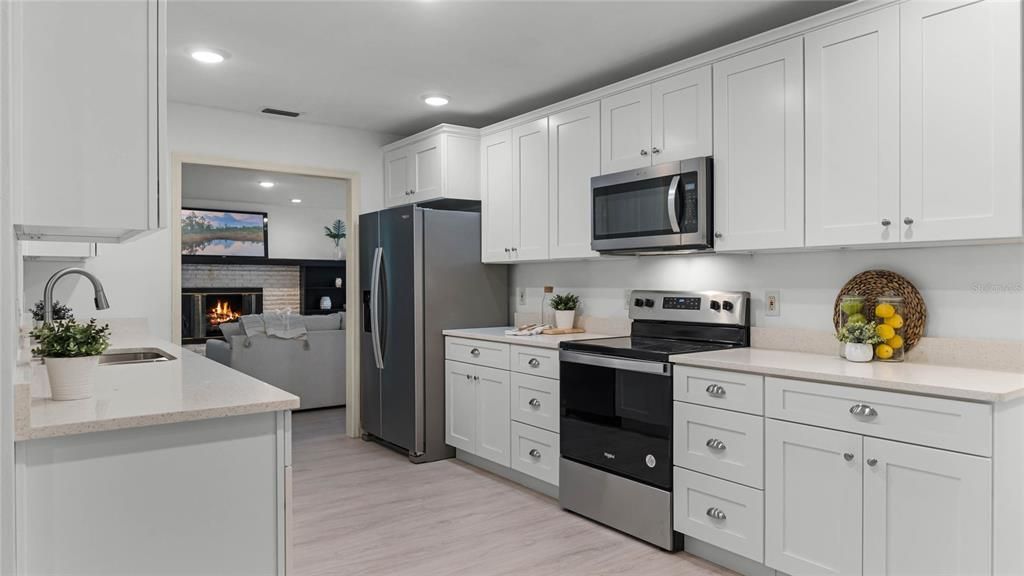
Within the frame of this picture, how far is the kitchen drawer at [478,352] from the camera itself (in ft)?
12.7

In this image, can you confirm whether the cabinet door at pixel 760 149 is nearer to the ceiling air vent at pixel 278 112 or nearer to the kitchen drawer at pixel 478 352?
the kitchen drawer at pixel 478 352

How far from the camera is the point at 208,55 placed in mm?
3377

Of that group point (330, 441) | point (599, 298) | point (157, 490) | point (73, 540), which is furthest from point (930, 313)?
point (330, 441)

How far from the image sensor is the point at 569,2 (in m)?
2.78

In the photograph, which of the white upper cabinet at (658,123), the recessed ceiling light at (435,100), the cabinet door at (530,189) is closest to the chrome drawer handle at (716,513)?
the white upper cabinet at (658,123)

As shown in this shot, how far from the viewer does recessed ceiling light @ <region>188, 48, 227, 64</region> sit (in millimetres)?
3326

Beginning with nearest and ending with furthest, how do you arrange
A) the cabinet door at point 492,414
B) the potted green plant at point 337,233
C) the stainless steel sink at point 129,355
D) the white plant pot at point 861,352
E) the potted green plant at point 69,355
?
1. the potted green plant at point 69,355
2. the white plant pot at point 861,352
3. the stainless steel sink at point 129,355
4. the cabinet door at point 492,414
5. the potted green plant at point 337,233

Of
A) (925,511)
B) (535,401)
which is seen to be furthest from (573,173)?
(925,511)

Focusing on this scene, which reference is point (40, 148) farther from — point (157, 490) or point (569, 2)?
point (569, 2)

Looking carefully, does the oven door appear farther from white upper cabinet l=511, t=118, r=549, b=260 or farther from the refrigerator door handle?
the refrigerator door handle

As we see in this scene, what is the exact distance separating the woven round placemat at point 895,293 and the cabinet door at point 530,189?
1.72 m

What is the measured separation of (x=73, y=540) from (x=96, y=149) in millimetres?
905

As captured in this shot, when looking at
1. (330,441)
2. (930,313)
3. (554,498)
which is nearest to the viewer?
(930,313)

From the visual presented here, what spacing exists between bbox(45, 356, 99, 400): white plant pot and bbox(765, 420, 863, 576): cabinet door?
2214 mm
